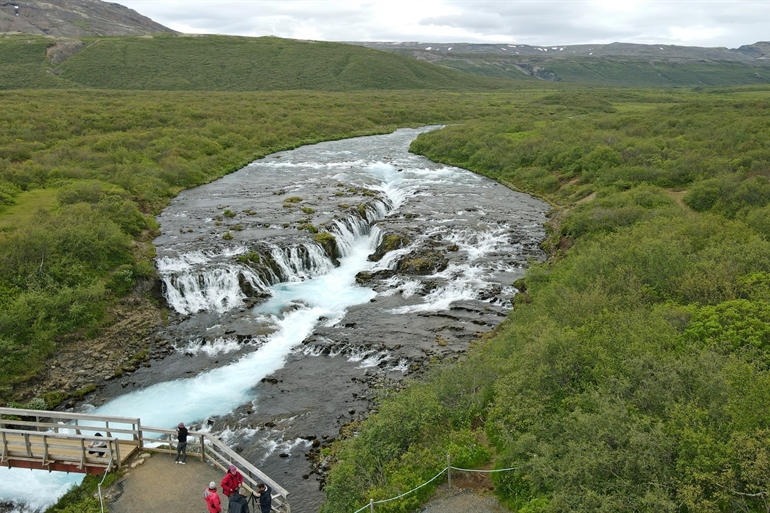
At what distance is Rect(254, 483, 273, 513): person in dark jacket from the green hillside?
5866 inches

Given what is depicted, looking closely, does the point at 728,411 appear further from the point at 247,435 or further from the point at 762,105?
the point at 762,105

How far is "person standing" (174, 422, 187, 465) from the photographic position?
49.6 ft

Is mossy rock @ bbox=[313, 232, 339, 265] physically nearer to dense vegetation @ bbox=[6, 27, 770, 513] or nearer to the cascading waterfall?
the cascading waterfall

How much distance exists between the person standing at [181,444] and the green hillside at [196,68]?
145486 millimetres

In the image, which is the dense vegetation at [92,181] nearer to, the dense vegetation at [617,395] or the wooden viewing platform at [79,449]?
the wooden viewing platform at [79,449]

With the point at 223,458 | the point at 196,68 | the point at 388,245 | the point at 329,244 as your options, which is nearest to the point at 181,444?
the point at 223,458

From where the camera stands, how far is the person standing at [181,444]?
595 inches

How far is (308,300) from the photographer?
30172 millimetres

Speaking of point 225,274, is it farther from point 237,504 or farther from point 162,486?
point 237,504

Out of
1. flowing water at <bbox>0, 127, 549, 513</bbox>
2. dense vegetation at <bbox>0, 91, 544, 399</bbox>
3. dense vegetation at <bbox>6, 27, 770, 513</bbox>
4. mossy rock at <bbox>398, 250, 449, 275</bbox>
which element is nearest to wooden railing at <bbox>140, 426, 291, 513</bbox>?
dense vegetation at <bbox>6, 27, 770, 513</bbox>

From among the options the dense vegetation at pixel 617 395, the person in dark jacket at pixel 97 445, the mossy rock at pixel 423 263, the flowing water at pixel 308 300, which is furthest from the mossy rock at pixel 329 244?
the person in dark jacket at pixel 97 445

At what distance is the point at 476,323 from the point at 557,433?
531 inches

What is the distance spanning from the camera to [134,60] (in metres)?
162

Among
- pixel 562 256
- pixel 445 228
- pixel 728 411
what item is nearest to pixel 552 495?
pixel 728 411
